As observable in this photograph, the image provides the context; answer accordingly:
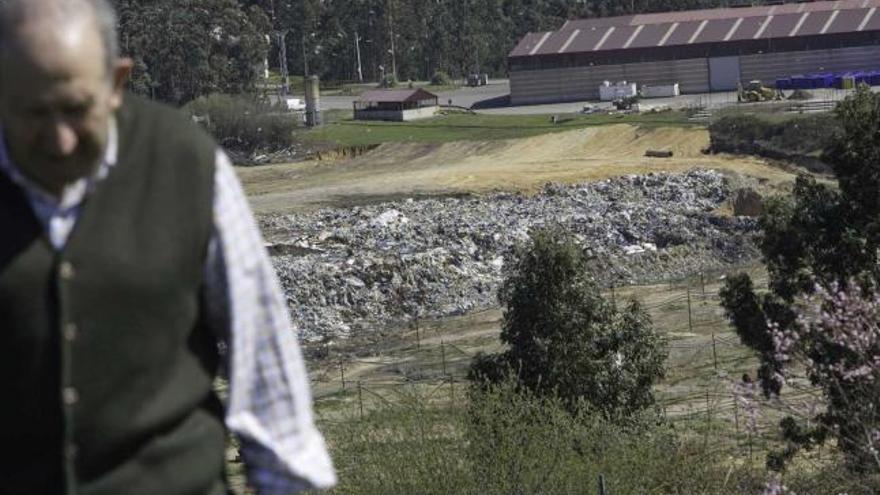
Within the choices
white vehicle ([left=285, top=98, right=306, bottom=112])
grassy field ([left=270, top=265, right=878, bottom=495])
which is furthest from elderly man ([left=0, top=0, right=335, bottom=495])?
white vehicle ([left=285, top=98, right=306, bottom=112])

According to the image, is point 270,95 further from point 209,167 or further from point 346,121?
point 209,167

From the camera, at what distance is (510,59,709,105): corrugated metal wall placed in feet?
263

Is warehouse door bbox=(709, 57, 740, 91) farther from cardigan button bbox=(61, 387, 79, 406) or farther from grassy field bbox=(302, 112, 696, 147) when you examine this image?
cardigan button bbox=(61, 387, 79, 406)

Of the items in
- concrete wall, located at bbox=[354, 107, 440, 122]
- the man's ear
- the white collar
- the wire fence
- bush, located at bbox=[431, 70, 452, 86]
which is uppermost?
the man's ear

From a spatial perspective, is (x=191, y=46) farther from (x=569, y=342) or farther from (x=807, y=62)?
(x=569, y=342)

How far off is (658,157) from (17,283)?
56.4 m

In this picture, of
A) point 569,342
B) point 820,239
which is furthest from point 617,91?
point 820,239

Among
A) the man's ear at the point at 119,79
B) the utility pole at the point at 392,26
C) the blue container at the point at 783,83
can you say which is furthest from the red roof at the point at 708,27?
the man's ear at the point at 119,79

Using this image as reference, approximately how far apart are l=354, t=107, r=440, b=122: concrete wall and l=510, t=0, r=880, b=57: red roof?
6.24 metres

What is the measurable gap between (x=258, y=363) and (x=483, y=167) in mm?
56772

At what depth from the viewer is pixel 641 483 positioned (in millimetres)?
16578

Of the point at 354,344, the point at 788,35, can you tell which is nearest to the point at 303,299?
the point at 354,344

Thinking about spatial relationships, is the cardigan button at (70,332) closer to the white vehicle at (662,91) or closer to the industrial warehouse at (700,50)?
the industrial warehouse at (700,50)

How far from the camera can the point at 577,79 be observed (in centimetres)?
8138
